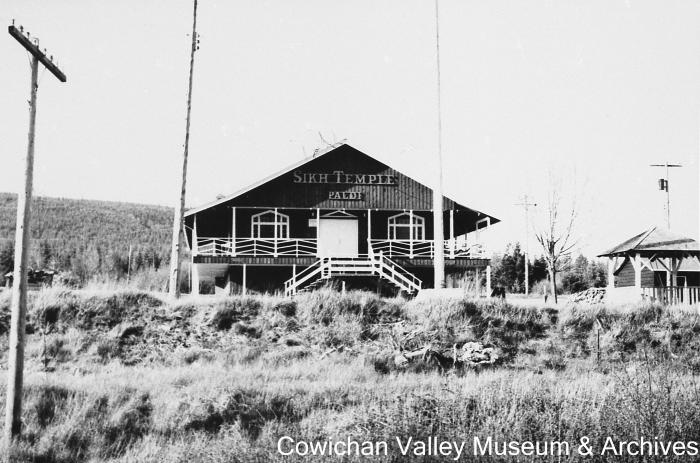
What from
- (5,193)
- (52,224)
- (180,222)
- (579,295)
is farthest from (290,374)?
(5,193)

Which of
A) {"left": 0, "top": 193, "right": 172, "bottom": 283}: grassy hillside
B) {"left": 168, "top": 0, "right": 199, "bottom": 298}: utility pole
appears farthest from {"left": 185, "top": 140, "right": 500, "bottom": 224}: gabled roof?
{"left": 0, "top": 193, "right": 172, "bottom": 283}: grassy hillside

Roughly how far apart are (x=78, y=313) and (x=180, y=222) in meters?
7.00

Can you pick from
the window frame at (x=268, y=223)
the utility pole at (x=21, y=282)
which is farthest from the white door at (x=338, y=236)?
the utility pole at (x=21, y=282)

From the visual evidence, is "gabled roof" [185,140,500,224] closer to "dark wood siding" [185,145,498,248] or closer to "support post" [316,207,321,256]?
"dark wood siding" [185,145,498,248]

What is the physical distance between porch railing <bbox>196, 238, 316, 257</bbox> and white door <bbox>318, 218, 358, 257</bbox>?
1.73ft

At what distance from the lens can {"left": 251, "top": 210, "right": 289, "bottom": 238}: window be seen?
108ft

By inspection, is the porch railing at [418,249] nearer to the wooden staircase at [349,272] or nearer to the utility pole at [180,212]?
the wooden staircase at [349,272]

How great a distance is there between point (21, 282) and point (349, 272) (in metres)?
18.0

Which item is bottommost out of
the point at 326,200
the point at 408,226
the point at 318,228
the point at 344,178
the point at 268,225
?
the point at 318,228

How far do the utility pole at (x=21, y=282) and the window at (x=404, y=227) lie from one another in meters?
21.9

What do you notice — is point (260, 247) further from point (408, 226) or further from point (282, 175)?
point (408, 226)

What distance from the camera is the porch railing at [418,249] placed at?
104 ft

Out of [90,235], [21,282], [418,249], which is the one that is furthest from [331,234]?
[90,235]

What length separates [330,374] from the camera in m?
16.6
